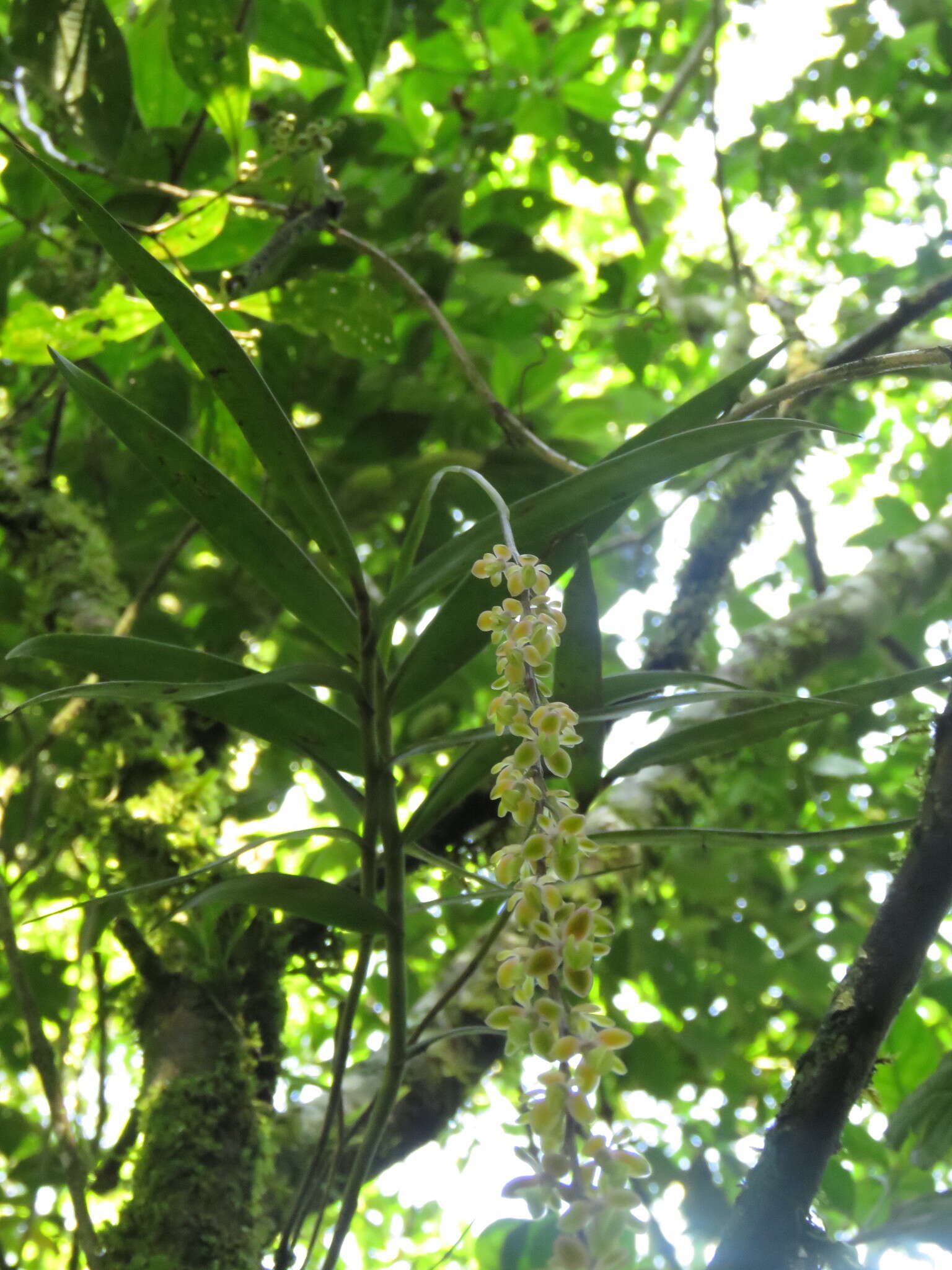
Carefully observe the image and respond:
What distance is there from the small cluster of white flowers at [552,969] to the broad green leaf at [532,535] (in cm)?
14

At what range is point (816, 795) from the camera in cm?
194

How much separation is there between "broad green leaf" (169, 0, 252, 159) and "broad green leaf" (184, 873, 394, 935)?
84 cm

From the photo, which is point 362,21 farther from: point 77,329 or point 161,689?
point 161,689

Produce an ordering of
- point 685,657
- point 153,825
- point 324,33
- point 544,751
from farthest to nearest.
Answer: point 685,657 < point 324,33 < point 153,825 < point 544,751

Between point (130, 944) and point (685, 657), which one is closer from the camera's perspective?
point (130, 944)

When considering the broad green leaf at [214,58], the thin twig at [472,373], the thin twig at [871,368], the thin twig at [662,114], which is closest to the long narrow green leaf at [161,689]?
the thin twig at [871,368]

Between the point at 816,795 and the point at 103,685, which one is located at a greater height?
the point at 816,795

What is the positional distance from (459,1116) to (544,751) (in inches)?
44.4

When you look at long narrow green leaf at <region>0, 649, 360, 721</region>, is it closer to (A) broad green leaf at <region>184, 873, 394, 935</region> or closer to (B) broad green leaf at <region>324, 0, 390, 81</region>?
(A) broad green leaf at <region>184, 873, 394, 935</region>

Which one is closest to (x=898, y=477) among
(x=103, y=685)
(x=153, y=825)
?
(x=153, y=825)

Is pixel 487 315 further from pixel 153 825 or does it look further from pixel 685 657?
pixel 153 825

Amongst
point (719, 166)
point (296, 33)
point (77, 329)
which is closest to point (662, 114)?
point (719, 166)

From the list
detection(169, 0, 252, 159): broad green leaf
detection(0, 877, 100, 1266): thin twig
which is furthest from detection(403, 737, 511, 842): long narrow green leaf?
detection(169, 0, 252, 159): broad green leaf

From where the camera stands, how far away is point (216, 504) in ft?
2.20
